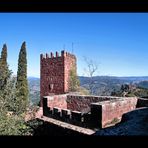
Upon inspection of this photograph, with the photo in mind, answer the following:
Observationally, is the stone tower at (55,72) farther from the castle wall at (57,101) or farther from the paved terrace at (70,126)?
the paved terrace at (70,126)

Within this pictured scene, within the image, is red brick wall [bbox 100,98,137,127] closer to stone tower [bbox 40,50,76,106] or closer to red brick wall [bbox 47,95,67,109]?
red brick wall [bbox 47,95,67,109]

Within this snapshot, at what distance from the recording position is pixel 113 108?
11.5 m

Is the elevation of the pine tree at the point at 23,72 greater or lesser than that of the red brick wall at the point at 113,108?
greater

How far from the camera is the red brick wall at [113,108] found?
1096cm

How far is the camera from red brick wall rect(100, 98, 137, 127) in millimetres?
10961

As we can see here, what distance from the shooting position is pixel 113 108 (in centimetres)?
1152

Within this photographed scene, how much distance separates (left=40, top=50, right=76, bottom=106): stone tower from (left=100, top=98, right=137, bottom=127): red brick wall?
13.7m

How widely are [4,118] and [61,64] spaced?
19014 millimetres

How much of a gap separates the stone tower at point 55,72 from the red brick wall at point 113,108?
45.0ft

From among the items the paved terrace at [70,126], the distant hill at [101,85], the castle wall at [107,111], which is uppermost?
the distant hill at [101,85]

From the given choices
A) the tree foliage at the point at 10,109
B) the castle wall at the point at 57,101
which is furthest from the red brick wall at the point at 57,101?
the tree foliage at the point at 10,109

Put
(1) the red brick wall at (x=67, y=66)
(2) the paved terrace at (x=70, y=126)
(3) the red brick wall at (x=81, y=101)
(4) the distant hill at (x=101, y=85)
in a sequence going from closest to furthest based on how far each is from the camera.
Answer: (2) the paved terrace at (x=70, y=126) → (3) the red brick wall at (x=81, y=101) → (1) the red brick wall at (x=67, y=66) → (4) the distant hill at (x=101, y=85)

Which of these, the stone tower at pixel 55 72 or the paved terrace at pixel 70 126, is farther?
the stone tower at pixel 55 72
